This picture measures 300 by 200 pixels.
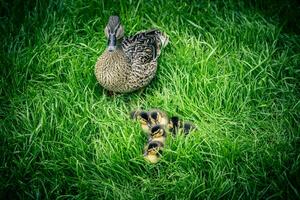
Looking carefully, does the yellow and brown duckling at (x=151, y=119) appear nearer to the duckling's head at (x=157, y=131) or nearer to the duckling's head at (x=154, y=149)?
the duckling's head at (x=157, y=131)

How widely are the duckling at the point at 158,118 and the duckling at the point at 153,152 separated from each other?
0.65 ft

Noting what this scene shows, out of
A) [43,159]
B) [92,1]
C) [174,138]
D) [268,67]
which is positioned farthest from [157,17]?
[43,159]

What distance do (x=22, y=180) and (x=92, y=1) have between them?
2112mm

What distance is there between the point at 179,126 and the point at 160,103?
1.26ft

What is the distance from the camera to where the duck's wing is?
4473mm

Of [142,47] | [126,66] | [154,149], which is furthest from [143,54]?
[154,149]

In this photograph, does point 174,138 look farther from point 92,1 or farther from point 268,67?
point 92,1

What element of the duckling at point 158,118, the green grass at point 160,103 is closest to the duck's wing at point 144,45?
the green grass at point 160,103

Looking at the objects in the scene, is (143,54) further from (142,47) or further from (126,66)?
(126,66)

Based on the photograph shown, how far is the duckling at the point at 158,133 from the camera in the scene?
3947 mm

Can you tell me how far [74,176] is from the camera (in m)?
3.92

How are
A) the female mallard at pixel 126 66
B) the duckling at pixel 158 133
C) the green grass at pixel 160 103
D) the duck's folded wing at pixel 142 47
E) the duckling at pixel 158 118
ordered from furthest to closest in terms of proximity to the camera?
the duck's folded wing at pixel 142 47, the female mallard at pixel 126 66, the duckling at pixel 158 118, the duckling at pixel 158 133, the green grass at pixel 160 103

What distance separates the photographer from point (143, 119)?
4129 millimetres

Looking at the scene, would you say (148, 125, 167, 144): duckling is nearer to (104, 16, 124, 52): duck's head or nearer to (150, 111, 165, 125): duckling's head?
(150, 111, 165, 125): duckling's head
